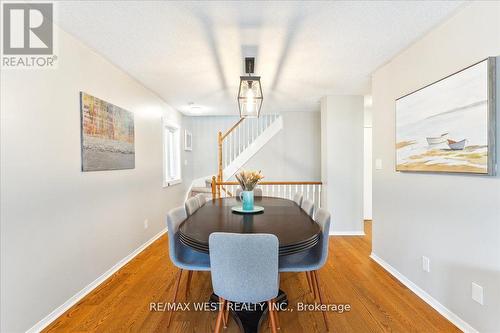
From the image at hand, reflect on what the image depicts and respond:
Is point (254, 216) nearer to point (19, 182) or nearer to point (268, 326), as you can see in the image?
point (268, 326)

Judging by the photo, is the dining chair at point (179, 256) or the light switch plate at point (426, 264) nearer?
the dining chair at point (179, 256)

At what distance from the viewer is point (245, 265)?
52.1 inches

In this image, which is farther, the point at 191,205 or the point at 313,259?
the point at 191,205

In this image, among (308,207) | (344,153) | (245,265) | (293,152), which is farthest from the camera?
(293,152)

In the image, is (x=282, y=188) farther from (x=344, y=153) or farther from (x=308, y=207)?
(x=308, y=207)

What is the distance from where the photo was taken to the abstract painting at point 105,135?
225cm

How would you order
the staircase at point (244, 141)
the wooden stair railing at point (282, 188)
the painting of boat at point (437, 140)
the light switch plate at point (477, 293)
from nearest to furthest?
the light switch plate at point (477, 293) < the painting of boat at point (437, 140) < the wooden stair railing at point (282, 188) < the staircase at point (244, 141)

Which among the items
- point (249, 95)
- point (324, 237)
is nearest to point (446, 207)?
point (324, 237)

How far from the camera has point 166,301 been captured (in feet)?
6.90

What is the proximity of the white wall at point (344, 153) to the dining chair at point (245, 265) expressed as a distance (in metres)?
2.95

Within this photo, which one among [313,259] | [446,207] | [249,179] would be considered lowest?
[313,259]

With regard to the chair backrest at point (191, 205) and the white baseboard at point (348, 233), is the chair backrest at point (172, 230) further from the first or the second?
the white baseboard at point (348, 233)

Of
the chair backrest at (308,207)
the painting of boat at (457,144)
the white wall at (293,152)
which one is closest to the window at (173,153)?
the white wall at (293,152)

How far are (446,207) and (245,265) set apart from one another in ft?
5.69
